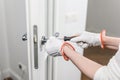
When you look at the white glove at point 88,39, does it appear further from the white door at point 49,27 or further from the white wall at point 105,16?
the white wall at point 105,16

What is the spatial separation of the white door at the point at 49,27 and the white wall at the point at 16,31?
0.54m

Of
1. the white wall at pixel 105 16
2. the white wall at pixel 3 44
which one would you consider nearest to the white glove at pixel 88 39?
the white wall at pixel 3 44

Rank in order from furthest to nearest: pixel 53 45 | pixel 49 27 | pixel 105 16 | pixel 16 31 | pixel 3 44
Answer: pixel 105 16 < pixel 3 44 < pixel 16 31 < pixel 49 27 < pixel 53 45

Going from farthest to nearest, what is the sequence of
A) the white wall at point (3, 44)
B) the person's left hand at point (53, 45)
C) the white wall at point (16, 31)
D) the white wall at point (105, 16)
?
the white wall at point (105, 16) → the white wall at point (3, 44) → the white wall at point (16, 31) → the person's left hand at point (53, 45)

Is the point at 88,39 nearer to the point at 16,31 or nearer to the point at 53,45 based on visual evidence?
the point at 53,45

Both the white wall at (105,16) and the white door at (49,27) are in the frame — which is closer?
the white door at (49,27)

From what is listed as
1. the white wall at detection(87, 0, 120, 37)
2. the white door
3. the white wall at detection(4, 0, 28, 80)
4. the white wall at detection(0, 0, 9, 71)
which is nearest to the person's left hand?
the white door

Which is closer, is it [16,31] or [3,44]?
[16,31]

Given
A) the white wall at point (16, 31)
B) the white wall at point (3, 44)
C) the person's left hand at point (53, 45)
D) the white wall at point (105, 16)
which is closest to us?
the person's left hand at point (53, 45)

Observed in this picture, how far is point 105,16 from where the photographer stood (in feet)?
11.6

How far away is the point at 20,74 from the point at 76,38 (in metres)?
1.14

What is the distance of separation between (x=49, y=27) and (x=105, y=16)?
2571 mm

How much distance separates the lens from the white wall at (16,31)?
5.68 ft

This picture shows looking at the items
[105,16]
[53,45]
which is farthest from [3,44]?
[105,16]
